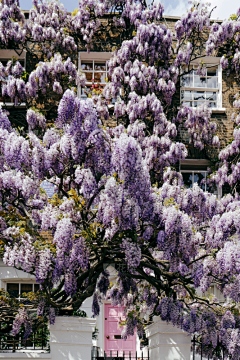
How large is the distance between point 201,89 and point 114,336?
8378 millimetres

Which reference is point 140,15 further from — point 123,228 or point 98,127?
point 123,228

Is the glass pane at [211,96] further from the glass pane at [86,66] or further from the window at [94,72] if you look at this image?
the glass pane at [86,66]

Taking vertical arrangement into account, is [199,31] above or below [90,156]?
above

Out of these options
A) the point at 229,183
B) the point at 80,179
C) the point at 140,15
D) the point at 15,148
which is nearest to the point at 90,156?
the point at 80,179

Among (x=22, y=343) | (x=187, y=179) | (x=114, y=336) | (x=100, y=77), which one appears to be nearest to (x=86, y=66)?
(x=100, y=77)

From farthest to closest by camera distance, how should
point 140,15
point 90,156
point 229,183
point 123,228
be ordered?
point 140,15
point 229,183
point 90,156
point 123,228

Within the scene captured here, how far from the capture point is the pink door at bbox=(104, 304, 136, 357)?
1266 centimetres

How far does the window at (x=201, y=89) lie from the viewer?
48.0ft

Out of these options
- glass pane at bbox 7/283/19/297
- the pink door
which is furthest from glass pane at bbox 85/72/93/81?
the pink door

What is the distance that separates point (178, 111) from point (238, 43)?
3282mm

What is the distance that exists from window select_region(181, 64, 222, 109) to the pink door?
7046 mm

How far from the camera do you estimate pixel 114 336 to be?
1284cm

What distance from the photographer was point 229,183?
13219mm

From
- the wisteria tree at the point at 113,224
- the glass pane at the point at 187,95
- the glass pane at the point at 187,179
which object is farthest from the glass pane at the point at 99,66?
the glass pane at the point at 187,179
